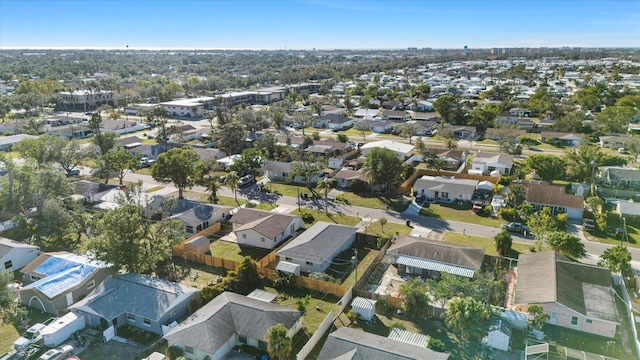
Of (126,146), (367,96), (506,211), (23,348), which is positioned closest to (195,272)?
(23,348)

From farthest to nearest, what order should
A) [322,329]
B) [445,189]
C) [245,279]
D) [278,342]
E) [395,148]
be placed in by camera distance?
[395,148]
[445,189]
[245,279]
[322,329]
[278,342]

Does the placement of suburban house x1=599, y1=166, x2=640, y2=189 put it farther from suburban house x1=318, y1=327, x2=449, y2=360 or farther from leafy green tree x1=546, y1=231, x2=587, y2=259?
suburban house x1=318, y1=327, x2=449, y2=360

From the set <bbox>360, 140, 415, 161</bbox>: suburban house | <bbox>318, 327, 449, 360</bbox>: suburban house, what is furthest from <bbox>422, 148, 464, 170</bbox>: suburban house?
<bbox>318, 327, 449, 360</bbox>: suburban house

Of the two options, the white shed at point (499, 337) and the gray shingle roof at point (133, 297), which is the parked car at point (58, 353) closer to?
the gray shingle roof at point (133, 297)

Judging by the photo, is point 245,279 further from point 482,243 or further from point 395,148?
point 395,148

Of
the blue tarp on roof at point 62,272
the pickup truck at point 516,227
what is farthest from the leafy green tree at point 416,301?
the blue tarp on roof at point 62,272

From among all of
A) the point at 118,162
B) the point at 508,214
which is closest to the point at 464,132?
the point at 508,214

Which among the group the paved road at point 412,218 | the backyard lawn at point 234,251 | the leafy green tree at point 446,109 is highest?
the leafy green tree at point 446,109
